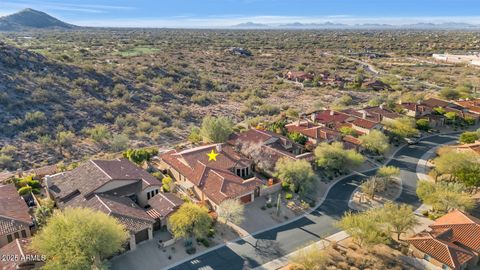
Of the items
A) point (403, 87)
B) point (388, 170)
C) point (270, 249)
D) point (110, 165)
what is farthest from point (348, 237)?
point (403, 87)

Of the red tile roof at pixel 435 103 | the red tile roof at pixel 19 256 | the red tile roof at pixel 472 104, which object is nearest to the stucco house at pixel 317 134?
the red tile roof at pixel 435 103

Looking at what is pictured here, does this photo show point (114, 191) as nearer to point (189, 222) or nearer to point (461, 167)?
point (189, 222)

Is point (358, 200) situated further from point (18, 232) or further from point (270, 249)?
point (18, 232)

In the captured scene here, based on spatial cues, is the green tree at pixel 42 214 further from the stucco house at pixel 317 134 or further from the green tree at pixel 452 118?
the green tree at pixel 452 118

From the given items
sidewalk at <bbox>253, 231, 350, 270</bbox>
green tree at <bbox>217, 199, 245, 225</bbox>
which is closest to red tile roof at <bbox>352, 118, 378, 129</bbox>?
sidewalk at <bbox>253, 231, 350, 270</bbox>

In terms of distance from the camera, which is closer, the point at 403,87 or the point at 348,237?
the point at 348,237

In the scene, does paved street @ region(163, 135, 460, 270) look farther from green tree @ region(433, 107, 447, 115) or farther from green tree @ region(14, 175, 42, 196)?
green tree @ region(433, 107, 447, 115)

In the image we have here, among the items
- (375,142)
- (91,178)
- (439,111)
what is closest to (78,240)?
(91,178)
